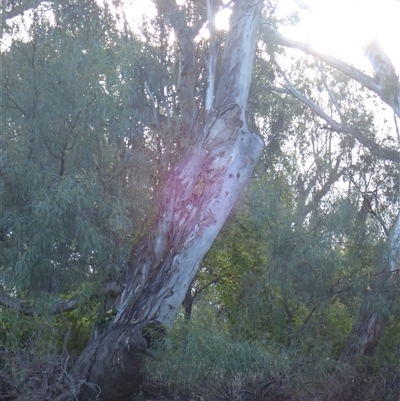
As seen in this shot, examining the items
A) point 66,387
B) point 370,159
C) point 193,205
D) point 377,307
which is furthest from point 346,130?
point 66,387

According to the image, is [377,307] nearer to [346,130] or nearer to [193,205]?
[193,205]

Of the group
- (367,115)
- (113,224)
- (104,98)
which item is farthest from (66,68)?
(367,115)

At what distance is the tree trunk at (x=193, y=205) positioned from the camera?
395 inches

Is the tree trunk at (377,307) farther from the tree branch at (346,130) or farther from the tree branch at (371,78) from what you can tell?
the tree branch at (371,78)

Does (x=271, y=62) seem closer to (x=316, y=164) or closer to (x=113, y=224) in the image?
(x=316, y=164)

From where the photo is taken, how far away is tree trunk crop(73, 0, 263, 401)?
395 inches

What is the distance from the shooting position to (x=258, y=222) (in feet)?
38.8

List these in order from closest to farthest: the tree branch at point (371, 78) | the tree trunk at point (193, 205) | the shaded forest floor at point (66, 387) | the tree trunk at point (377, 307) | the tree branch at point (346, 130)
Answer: the shaded forest floor at point (66, 387)
the tree trunk at point (193, 205)
the tree trunk at point (377, 307)
the tree branch at point (346, 130)
the tree branch at point (371, 78)

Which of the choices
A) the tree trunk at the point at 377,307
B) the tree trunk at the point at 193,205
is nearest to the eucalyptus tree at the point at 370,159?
the tree trunk at the point at 377,307

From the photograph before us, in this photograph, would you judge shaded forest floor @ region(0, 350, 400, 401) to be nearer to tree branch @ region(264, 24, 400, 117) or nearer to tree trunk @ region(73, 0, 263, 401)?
tree trunk @ region(73, 0, 263, 401)

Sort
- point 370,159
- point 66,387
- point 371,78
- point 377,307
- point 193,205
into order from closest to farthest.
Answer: point 66,387 < point 193,205 < point 377,307 < point 370,159 < point 371,78

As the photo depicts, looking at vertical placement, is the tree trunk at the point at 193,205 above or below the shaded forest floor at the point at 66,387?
above

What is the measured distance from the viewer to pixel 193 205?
10.9 meters

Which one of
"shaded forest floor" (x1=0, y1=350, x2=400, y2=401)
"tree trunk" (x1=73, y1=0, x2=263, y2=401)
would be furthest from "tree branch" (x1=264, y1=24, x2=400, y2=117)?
"shaded forest floor" (x1=0, y1=350, x2=400, y2=401)
